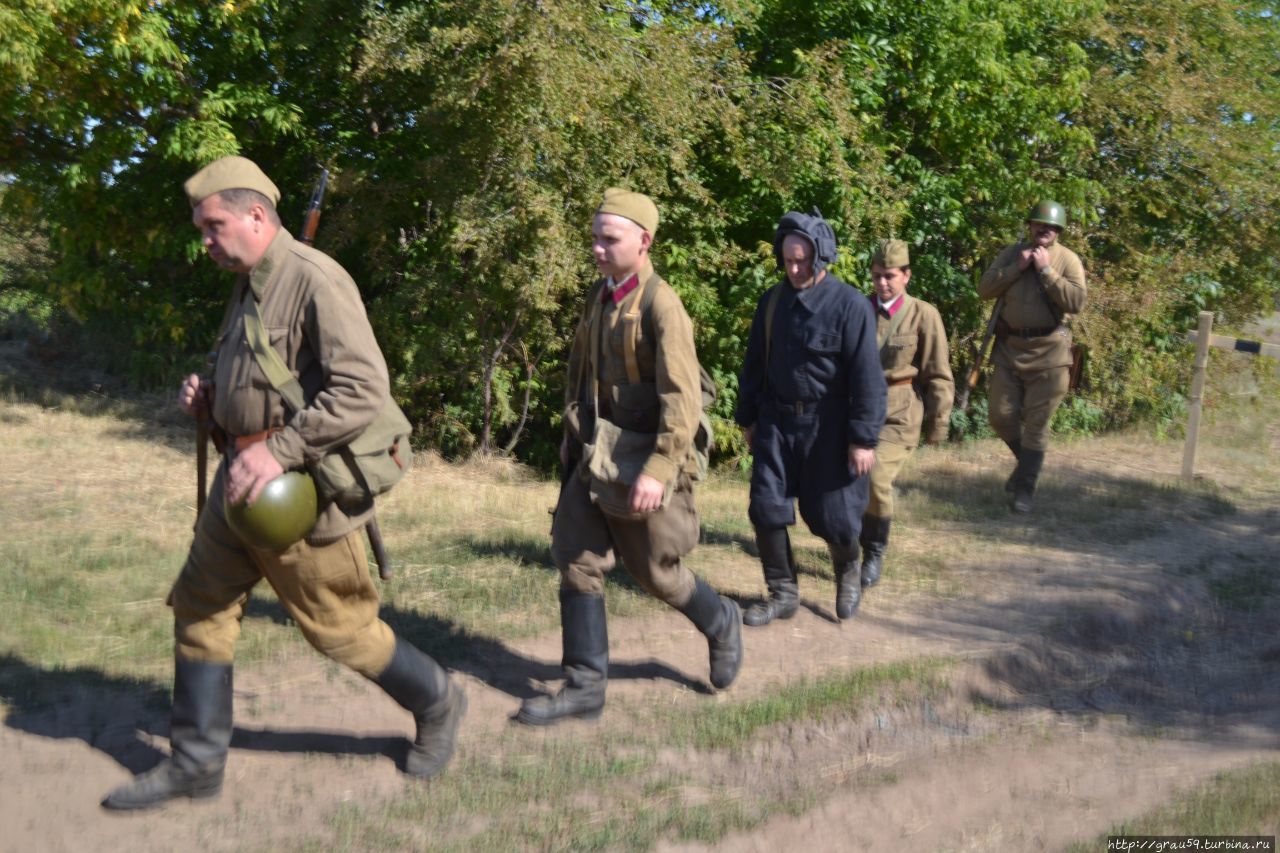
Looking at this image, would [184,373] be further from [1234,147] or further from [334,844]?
[1234,147]

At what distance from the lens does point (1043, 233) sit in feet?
27.5

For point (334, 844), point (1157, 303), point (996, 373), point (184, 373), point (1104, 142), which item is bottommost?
point (334, 844)

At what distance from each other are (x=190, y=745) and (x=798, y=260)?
3.22m

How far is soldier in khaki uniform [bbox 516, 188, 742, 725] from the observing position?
4.66 metres

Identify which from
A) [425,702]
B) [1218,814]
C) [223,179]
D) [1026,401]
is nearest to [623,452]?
[425,702]

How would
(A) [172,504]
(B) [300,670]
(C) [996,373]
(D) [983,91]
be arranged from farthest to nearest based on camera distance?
(D) [983,91] < (C) [996,373] < (A) [172,504] < (B) [300,670]

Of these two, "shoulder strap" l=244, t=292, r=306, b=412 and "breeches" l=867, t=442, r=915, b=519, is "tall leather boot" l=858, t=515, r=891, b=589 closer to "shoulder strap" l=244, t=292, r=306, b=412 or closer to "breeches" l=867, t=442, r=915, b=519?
"breeches" l=867, t=442, r=915, b=519

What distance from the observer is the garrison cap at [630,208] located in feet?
15.3

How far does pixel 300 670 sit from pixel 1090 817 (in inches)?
123

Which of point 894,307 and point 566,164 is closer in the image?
point 894,307

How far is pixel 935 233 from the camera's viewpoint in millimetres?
11859

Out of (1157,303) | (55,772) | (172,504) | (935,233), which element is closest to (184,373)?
(172,504)

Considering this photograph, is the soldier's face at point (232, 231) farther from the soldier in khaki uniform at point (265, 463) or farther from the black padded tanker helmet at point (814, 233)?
the black padded tanker helmet at point (814, 233)

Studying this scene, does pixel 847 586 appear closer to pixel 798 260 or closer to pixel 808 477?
pixel 808 477
